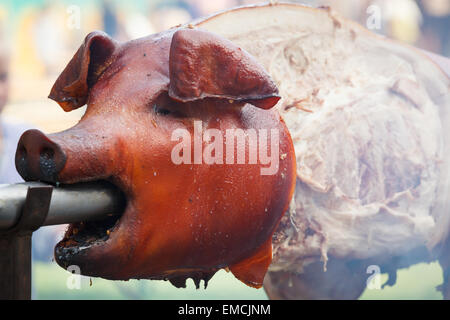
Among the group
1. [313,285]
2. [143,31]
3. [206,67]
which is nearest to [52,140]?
[206,67]

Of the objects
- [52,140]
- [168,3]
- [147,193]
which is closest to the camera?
[52,140]

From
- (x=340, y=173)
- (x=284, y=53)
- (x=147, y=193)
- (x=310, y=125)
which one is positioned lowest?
(x=340, y=173)

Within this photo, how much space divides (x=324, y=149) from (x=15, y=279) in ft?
3.73

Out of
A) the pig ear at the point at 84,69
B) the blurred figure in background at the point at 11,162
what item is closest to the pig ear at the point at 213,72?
the pig ear at the point at 84,69

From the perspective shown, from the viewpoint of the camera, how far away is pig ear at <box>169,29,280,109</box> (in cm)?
103

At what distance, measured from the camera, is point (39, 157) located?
2.94ft

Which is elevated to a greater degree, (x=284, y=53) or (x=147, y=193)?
(x=284, y=53)

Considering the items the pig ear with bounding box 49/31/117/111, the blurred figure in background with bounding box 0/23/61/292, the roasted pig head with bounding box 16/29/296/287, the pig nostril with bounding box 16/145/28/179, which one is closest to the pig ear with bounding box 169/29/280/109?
the roasted pig head with bounding box 16/29/296/287

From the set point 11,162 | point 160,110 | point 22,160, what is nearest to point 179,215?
point 160,110

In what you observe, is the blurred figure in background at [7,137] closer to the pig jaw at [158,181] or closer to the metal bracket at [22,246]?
the pig jaw at [158,181]

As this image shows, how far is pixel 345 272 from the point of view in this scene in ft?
6.41

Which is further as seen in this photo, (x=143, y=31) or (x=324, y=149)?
(x=143, y=31)

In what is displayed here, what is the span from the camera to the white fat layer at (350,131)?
5.65ft

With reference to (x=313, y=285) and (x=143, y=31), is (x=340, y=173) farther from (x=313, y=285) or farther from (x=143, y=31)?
(x=143, y=31)
